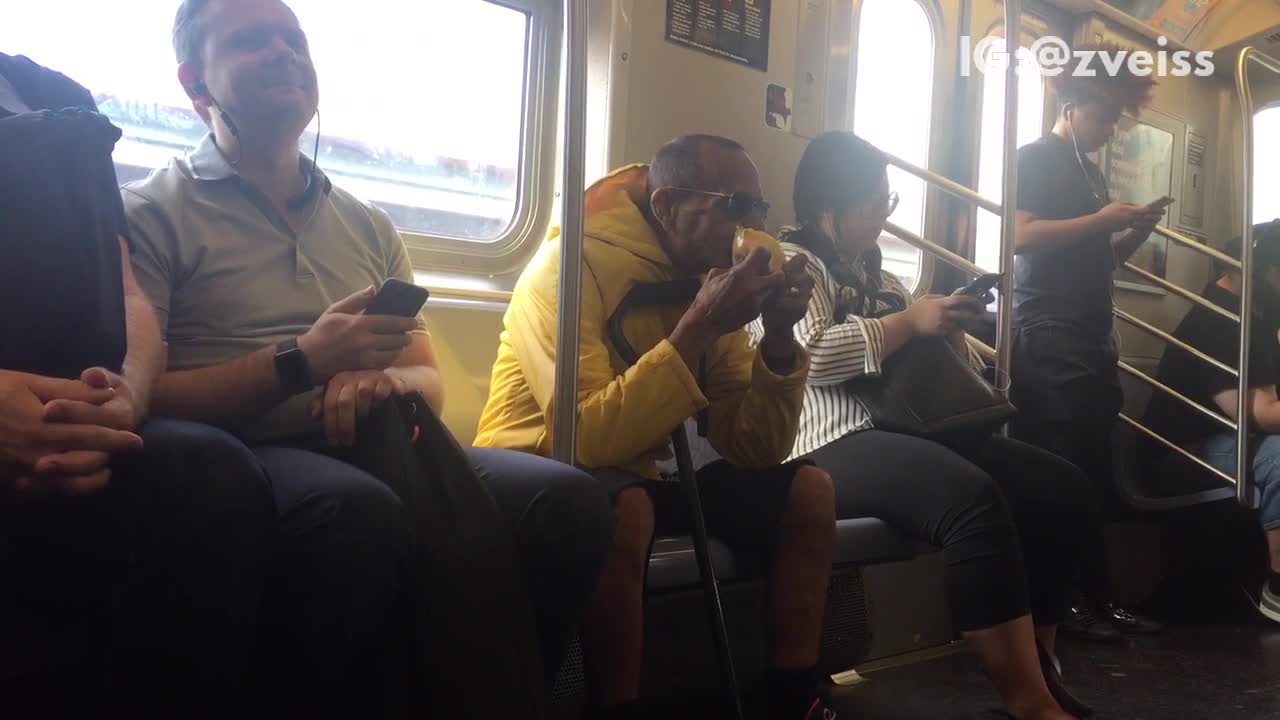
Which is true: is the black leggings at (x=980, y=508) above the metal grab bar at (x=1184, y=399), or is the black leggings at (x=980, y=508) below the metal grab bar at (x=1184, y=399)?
below

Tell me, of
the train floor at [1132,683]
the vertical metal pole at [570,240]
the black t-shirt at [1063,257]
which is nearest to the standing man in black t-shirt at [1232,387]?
the train floor at [1132,683]

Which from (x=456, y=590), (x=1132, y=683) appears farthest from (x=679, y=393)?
(x=1132, y=683)

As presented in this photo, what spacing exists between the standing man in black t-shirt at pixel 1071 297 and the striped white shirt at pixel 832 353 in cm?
95

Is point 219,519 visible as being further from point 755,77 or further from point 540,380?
point 755,77

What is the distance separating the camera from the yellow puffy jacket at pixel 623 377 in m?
1.65

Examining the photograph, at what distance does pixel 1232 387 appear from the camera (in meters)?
3.60

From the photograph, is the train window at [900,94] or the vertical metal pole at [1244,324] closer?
the vertical metal pole at [1244,324]

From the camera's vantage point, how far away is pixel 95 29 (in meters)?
1.91

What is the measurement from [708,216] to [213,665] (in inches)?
45.8

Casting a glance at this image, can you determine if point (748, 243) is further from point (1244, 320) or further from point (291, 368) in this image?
point (1244, 320)

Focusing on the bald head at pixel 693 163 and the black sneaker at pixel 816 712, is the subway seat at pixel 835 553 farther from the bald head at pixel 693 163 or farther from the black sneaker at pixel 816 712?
the bald head at pixel 693 163

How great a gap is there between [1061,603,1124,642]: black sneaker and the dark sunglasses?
1916 millimetres

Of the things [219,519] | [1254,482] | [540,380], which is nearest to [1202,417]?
[1254,482]

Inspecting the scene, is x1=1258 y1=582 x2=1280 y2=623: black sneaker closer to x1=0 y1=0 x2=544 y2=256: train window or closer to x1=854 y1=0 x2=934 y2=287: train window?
x1=854 y1=0 x2=934 y2=287: train window
